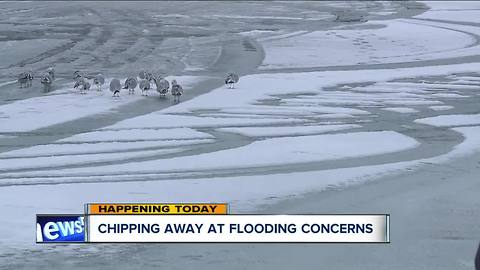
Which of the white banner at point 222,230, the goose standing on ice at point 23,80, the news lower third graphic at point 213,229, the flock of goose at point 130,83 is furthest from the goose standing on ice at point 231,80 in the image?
the white banner at point 222,230

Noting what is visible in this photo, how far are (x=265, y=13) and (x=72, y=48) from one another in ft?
72.0

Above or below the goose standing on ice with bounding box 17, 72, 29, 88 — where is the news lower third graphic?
above

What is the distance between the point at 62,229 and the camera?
10422mm

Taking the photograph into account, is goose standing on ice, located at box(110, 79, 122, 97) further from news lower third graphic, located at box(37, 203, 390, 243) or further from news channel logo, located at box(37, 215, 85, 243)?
news lower third graphic, located at box(37, 203, 390, 243)

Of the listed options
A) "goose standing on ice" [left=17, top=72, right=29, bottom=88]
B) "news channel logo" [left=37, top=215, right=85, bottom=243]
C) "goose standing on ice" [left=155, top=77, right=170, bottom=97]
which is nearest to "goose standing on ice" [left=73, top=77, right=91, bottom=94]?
"goose standing on ice" [left=17, top=72, right=29, bottom=88]

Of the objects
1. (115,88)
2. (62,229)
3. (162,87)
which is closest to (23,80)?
(115,88)

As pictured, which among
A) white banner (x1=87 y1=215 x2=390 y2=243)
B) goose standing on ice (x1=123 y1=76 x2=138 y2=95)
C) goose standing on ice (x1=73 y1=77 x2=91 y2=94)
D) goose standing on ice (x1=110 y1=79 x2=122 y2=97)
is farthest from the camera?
goose standing on ice (x1=73 y1=77 x2=91 y2=94)

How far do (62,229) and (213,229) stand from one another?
1.81m

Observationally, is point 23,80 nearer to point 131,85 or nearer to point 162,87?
point 131,85

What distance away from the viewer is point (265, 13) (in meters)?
57.2

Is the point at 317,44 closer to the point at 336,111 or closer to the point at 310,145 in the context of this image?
the point at 336,111

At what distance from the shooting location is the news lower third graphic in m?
9.74

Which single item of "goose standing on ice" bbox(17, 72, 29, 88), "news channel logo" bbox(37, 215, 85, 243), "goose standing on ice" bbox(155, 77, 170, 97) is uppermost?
"news channel logo" bbox(37, 215, 85, 243)

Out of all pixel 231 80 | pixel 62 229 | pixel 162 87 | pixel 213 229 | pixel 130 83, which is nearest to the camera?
pixel 213 229
